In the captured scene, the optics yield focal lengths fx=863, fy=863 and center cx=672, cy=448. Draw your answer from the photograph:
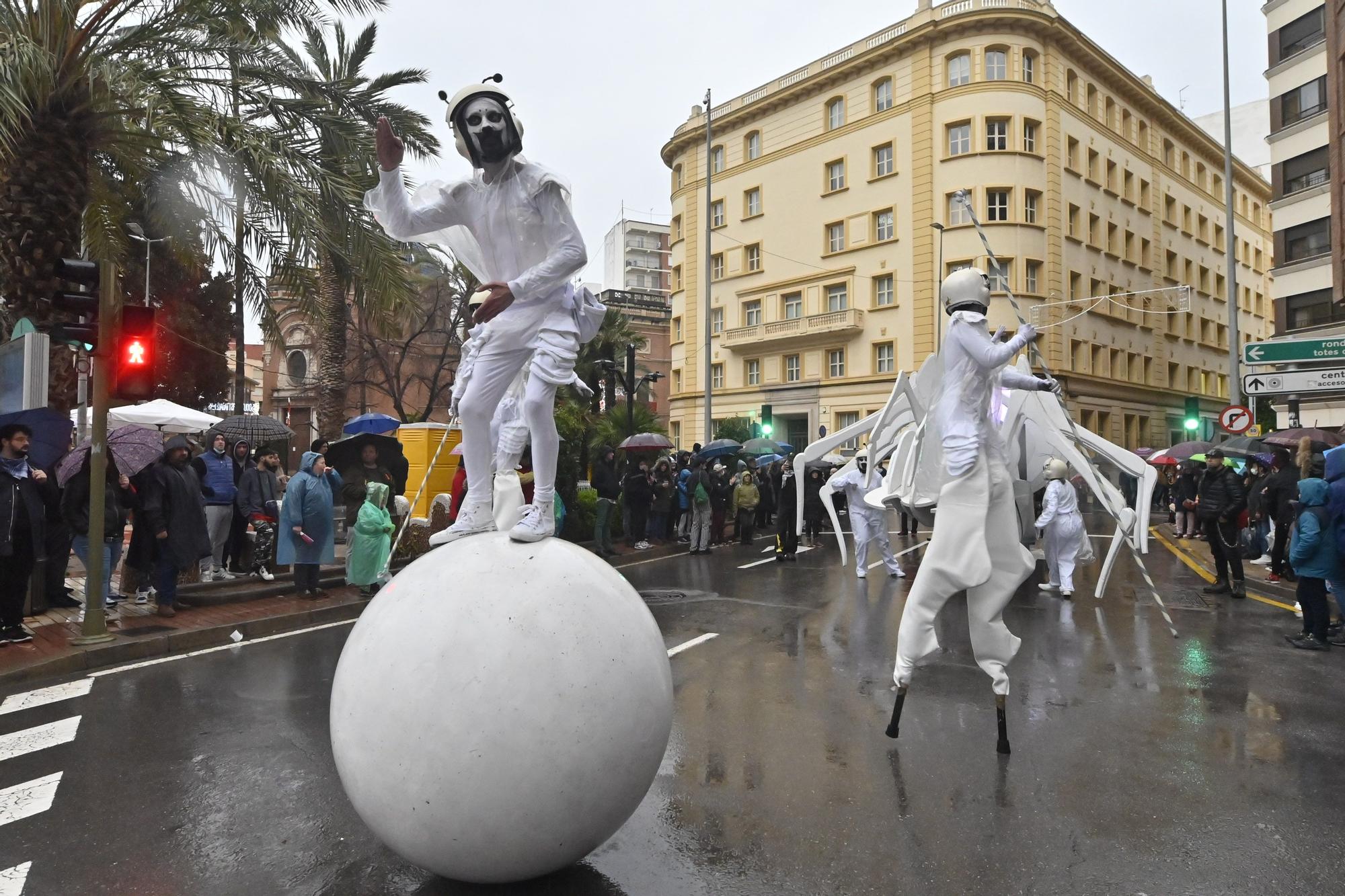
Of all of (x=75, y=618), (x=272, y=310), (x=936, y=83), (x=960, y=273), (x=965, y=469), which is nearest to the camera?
(x=965, y=469)

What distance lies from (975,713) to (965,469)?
1794 millimetres

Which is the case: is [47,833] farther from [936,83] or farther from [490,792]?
[936,83]

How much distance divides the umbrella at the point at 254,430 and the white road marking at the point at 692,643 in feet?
26.4

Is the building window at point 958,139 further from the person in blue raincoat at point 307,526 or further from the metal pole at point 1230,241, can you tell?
the person in blue raincoat at point 307,526

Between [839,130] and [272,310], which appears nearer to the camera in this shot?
[272,310]

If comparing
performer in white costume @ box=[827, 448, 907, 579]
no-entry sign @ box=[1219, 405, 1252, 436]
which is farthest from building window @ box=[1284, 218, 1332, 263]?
performer in white costume @ box=[827, 448, 907, 579]

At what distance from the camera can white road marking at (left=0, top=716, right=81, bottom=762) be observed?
520 centimetres

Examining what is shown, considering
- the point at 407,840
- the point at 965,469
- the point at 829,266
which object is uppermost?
the point at 829,266

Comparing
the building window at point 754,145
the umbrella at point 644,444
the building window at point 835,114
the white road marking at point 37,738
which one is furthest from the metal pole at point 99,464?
the building window at point 754,145

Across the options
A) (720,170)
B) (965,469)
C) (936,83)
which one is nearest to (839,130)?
(936,83)

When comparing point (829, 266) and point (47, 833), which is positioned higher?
point (829, 266)

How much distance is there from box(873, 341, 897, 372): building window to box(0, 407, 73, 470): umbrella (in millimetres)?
32575

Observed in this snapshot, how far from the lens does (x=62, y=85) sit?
923cm

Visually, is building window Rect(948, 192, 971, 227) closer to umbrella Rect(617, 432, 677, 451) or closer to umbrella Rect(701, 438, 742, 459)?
umbrella Rect(701, 438, 742, 459)
